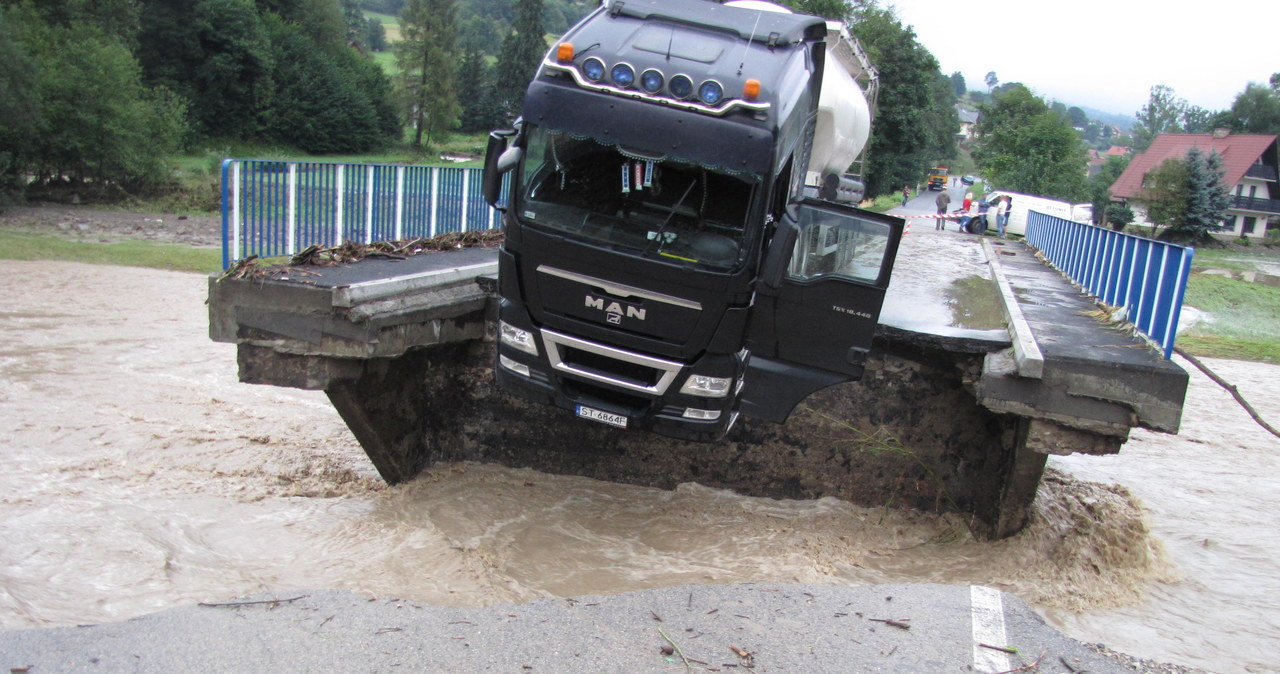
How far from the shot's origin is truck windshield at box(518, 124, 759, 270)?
19.6 ft

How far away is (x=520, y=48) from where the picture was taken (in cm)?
7088

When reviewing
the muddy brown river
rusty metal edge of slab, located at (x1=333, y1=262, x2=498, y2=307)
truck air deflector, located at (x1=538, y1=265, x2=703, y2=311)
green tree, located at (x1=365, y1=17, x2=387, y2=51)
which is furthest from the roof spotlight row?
green tree, located at (x1=365, y1=17, x2=387, y2=51)

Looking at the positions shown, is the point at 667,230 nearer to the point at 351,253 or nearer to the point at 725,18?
the point at 725,18

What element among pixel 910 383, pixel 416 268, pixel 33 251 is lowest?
pixel 33 251

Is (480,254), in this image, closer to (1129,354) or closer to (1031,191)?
(1129,354)

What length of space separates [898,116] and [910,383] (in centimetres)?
4914

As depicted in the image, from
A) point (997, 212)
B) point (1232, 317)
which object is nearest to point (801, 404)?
point (1232, 317)

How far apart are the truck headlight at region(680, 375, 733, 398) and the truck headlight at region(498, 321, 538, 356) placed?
1058mm

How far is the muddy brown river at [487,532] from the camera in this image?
6062mm

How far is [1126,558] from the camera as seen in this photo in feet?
24.4

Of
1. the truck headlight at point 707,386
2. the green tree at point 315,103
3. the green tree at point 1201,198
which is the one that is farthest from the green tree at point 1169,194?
the truck headlight at point 707,386

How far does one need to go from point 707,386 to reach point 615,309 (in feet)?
2.63

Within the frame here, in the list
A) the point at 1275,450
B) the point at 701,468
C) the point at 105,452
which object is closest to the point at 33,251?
the point at 105,452

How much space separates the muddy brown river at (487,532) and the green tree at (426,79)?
56.9 m
